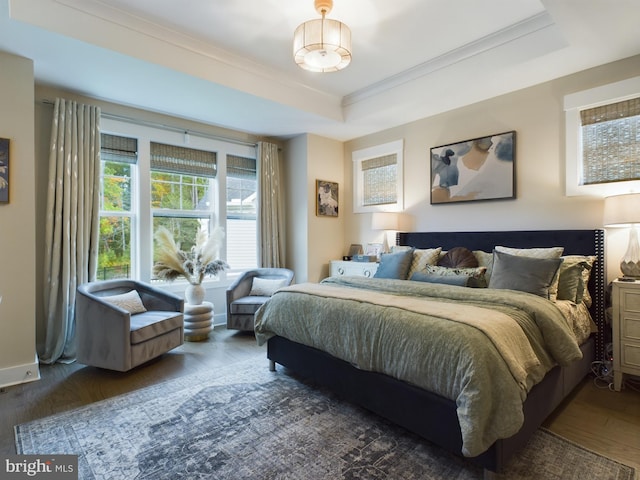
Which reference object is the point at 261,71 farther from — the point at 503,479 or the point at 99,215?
the point at 503,479

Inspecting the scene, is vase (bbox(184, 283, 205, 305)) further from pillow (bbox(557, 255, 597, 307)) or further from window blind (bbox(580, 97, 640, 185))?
window blind (bbox(580, 97, 640, 185))

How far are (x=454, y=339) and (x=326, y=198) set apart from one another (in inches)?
140

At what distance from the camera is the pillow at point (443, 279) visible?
293 centimetres


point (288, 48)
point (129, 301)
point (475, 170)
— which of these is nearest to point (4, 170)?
point (129, 301)

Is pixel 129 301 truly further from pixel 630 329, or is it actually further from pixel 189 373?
pixel 630 329

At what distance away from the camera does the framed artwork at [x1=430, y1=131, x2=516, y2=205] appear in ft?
11.5

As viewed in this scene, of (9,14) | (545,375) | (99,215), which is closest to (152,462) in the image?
(545,375)

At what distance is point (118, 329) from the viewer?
2.83 m

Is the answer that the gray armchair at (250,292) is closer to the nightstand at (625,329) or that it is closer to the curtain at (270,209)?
→ the curtain at (270,209)

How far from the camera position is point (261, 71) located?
3527 mm

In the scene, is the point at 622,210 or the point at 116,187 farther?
the point at 116,187

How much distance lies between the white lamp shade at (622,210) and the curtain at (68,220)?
15.2 feet

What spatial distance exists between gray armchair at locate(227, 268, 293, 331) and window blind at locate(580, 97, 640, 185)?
10.9ft

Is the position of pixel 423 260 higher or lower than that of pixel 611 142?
lower
